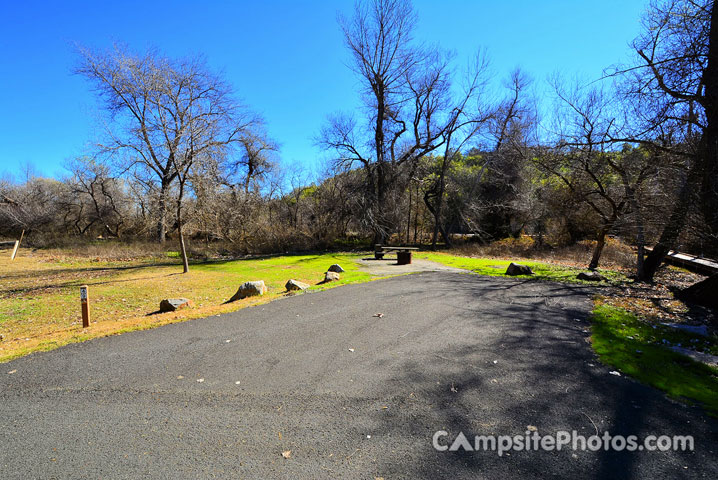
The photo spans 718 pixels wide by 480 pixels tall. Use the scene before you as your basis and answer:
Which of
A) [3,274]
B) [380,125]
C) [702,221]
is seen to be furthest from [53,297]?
[380,125]

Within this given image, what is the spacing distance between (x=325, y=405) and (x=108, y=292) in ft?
35.1

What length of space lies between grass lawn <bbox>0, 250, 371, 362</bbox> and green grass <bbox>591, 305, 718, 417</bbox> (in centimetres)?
665

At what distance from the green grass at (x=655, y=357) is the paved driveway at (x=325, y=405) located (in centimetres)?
25

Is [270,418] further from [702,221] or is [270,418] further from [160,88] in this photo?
[160,88]

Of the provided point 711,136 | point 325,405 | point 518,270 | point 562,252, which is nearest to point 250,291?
point 325,405

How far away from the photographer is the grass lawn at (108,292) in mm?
6230

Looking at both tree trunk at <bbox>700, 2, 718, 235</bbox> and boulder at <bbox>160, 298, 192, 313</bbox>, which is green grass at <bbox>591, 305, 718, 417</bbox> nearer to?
tree trunk at <bbox>700, 2, 718, 235</bbox>

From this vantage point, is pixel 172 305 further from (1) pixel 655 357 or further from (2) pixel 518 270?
(2) pixel 518 270

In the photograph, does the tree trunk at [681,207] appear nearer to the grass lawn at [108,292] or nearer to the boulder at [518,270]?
the boulder at [518,270]

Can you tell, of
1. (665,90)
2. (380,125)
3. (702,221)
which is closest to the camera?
(702,221)

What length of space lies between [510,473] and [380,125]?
23986 millimetres

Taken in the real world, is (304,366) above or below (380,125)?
below

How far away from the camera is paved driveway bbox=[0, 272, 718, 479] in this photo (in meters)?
2.44

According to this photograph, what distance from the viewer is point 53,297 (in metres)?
10.1
